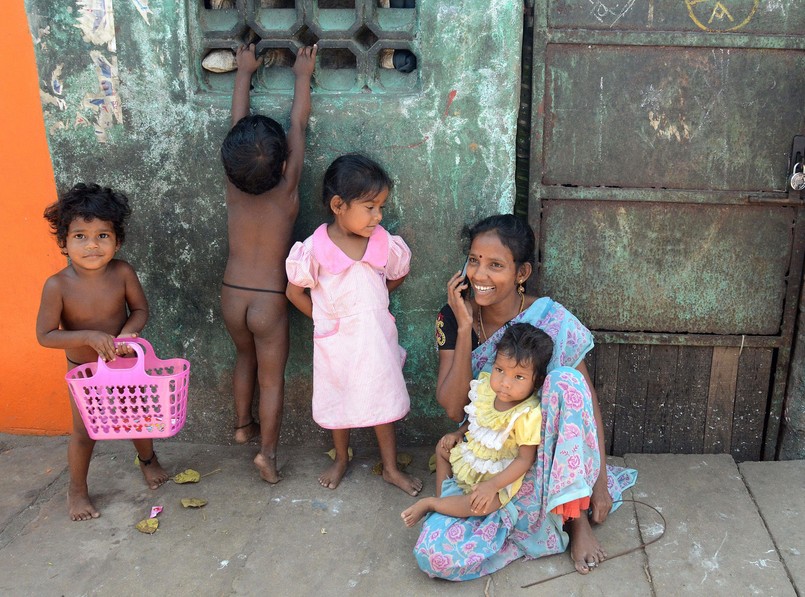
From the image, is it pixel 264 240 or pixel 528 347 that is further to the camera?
pixel 264 240

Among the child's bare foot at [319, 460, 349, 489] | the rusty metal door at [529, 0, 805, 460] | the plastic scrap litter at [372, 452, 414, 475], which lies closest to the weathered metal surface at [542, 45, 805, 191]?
the rusty metal door at [529, 0, 805, 460]

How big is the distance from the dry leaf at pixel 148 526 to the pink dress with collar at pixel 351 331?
73cm

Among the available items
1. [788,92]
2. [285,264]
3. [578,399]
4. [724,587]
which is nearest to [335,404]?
[285,264]

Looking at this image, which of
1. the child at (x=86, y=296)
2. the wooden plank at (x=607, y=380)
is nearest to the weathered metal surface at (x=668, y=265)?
the wooden plank at (x=607, y=380)

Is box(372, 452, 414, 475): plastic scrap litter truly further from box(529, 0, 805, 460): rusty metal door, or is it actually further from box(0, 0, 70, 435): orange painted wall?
box(0, 0, 70, 435): orange painted wall

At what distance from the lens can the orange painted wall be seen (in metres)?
3.10

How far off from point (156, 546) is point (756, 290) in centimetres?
260

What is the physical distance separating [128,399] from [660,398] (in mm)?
2213

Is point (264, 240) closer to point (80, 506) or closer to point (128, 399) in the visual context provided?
point (128, 399)

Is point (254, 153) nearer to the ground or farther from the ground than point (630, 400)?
farther from the ground

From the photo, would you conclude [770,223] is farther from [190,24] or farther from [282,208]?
[190,24]

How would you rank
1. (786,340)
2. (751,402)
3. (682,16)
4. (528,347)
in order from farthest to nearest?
1. (751,402)
2. (786,340)
3. (682,16)
4. (528,347)

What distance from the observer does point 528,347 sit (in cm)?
241

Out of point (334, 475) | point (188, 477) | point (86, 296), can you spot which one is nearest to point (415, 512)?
point (334, 475)
